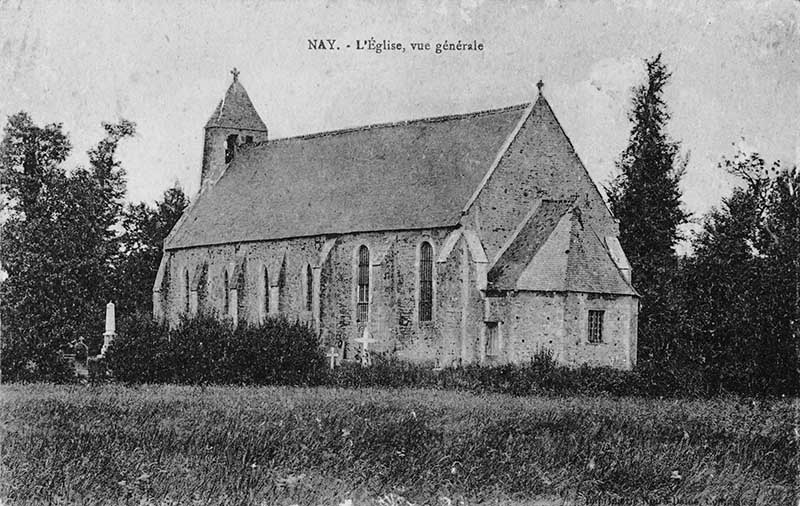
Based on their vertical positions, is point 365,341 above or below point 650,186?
below

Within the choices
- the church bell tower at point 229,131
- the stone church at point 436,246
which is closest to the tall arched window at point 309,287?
the stone church at point 436,246

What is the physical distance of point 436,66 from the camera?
3700 centimetres

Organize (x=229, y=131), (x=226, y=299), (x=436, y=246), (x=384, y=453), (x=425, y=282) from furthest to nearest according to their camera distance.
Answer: (x=229, y=131) → (x=226, y=299) → (x=425, y=282) → (x=436, y=246) → (x=384, y=453)

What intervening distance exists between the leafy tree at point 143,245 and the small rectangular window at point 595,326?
96.2ft

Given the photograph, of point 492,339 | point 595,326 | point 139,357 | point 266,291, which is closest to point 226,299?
point 266,291

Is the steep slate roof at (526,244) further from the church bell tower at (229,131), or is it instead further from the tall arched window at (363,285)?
the church bell tower at (229,131)

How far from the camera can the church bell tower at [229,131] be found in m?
61.4

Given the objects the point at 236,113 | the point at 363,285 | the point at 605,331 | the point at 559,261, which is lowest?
the point at 605,331

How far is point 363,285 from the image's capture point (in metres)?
47.7

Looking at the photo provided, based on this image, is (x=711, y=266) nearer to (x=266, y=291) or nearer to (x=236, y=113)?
(x=266, y=291)

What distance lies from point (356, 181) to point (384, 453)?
32805 mm

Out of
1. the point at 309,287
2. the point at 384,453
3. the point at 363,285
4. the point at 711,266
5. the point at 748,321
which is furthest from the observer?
the point at 309,287

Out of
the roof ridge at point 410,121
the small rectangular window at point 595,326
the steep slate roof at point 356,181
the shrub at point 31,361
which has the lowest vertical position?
the shrub at point 31,361

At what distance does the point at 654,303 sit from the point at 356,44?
3001 centimetres
